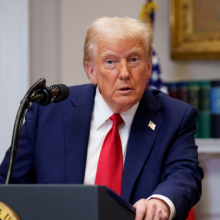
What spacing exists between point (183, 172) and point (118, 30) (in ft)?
2.36

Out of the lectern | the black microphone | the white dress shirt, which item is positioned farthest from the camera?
the white dress shirt

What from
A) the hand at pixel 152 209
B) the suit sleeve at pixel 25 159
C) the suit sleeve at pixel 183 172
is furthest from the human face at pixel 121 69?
the hand at pixel 152 209

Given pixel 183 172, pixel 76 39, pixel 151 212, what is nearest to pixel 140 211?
pixel 151 212

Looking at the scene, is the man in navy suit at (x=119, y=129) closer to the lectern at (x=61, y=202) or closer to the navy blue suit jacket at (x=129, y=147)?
the navy blue suit jacket at (x=129, y=147)

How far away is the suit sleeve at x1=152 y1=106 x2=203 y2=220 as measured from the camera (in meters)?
1.61

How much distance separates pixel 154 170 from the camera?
1891 mm

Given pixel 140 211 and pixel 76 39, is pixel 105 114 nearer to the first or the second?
pixel 140 211

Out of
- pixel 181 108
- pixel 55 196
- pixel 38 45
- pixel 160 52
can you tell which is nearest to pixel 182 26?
pixel 160 52

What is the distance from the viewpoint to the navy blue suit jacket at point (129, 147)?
1.86 meters

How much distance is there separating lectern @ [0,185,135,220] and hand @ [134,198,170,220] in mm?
187

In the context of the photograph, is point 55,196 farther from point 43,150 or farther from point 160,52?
point 160,52

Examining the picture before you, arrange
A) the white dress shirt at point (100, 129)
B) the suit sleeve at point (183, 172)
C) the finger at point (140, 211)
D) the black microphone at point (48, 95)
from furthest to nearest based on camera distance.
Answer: the white dress shirt at point (100, 129) < the suit sleeve at point (183, 172) < the black microphone at point (48, 95) < the finger at point (140, 211)

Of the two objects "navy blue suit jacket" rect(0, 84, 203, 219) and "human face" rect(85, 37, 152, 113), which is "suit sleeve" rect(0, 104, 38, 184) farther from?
"human face" rect(85, 37, 152, 113)

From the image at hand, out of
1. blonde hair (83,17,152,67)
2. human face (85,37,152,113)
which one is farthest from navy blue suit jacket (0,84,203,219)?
blonde hair (83,17,152,67)
